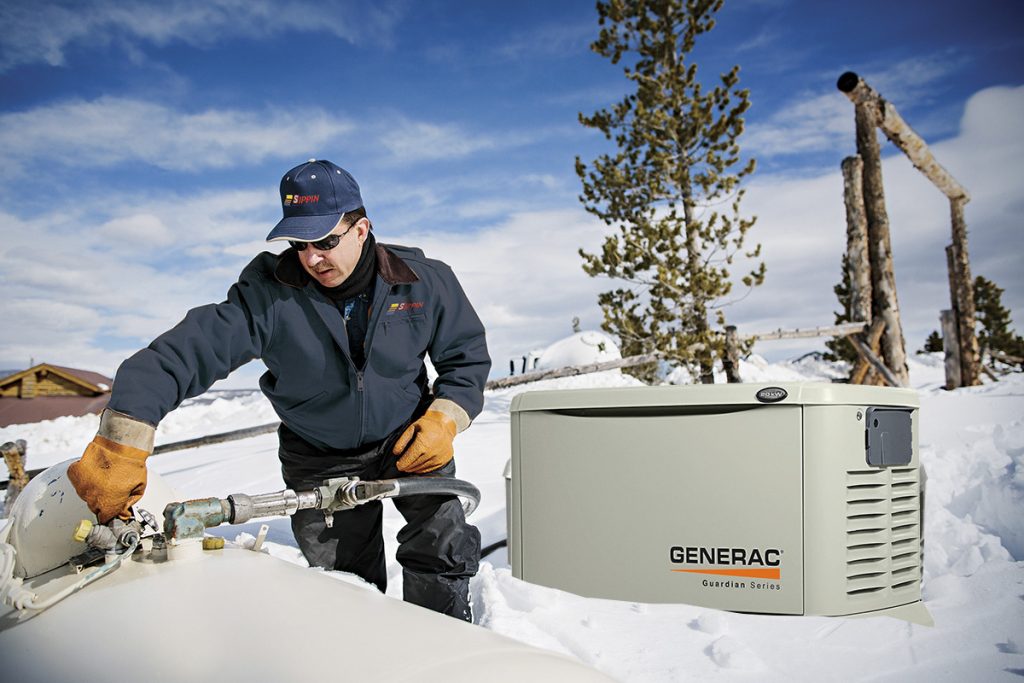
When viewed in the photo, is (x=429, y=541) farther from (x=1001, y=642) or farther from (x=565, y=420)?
(x=1001, y=642)

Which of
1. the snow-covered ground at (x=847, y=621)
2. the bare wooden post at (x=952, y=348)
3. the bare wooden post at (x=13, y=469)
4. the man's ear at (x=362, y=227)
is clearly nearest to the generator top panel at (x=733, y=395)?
the snow-covered ground at (x=847, y=621)

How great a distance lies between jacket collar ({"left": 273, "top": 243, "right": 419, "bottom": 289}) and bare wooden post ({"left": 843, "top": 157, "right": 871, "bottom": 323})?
8638 mm

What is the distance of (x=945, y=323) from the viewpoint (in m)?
11.6

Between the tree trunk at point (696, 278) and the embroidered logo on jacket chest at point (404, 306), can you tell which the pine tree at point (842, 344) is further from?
the embroidered logo on jacket chest at point (404, 306)

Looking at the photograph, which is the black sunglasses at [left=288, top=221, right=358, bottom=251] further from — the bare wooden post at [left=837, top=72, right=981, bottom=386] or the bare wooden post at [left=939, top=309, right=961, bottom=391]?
the bare wooden post at [left=939, top=309, right=961, bottom=391]

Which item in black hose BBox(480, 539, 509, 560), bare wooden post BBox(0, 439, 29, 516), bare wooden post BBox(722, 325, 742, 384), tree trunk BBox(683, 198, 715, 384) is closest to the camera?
black hose BBox(480, 539, 509, 560)

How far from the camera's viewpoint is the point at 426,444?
2.08 metres

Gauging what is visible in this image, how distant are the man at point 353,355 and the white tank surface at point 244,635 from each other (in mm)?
759

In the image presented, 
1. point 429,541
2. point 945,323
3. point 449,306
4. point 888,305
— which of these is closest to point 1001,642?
point 429,541

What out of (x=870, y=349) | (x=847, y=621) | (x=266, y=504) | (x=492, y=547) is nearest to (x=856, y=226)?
(x=870, y=349)

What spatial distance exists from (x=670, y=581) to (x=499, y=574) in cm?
63

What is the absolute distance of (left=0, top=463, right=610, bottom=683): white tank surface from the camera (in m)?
0.90

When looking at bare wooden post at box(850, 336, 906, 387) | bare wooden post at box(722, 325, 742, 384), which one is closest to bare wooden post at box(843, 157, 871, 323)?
bare wooden post at box(850, 336, 906, 387)

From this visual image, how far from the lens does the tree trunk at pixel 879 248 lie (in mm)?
9281
